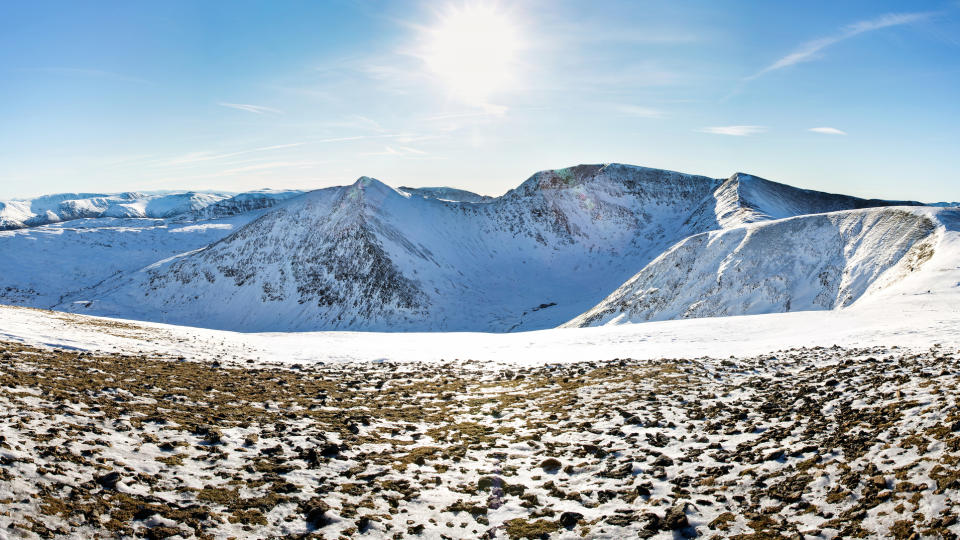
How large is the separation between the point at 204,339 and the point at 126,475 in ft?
93.0

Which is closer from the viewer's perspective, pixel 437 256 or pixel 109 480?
pixel 109 480

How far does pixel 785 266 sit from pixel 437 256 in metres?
66.4

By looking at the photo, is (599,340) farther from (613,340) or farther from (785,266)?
(785,266)

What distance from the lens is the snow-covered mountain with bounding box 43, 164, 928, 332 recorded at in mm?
88312

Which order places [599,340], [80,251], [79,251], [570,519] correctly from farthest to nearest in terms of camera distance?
[80,251] < [79,251] < [599,340] < [570,519]

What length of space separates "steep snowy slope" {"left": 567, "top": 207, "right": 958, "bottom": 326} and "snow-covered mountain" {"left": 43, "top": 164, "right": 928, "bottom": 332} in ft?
51.7

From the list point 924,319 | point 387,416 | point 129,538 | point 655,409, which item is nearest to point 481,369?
point 387,416

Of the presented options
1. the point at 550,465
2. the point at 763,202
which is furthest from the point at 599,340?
the point at 763,202

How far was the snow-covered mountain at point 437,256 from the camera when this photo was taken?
88.3 meters

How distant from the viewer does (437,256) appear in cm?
10369

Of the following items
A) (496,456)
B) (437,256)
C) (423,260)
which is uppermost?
(437,256)

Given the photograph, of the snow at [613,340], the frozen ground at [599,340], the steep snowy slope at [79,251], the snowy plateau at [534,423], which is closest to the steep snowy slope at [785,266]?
the snowy plateau at [534,423]

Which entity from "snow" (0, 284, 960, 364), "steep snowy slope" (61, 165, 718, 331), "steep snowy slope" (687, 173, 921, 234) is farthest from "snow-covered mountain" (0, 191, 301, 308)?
"steep snowy slope" (687, 173, 921, 234)

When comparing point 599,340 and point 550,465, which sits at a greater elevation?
point 599,340
